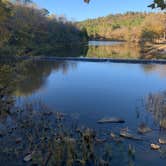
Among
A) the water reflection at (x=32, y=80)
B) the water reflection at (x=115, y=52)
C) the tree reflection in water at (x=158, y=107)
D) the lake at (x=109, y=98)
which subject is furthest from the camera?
the water reflection at (x=115, y=52)

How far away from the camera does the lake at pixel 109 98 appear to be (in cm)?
1012

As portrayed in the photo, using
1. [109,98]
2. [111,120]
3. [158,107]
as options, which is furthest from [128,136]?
[109,98]

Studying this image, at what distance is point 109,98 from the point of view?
15422mm

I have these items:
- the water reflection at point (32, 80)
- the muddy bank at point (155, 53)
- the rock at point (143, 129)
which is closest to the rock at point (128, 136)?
the rock at point (143, 129)

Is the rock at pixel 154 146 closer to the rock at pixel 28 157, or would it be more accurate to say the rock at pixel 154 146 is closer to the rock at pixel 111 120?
the rock at pixel 111 120

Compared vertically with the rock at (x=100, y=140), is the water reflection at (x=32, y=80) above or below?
above

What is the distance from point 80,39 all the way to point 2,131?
2349 inches

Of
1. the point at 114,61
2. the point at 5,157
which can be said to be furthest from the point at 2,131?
the point at 114,61

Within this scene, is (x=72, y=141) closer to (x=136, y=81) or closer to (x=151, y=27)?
(x=136, y=81)

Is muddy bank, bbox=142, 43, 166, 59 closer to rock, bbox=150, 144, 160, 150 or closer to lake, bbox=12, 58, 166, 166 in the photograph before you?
lake, bbox=12, 58, 166, 166

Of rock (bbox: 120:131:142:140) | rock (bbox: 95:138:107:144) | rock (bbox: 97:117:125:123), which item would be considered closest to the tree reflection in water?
rock (bbox: 97:117:125:123)

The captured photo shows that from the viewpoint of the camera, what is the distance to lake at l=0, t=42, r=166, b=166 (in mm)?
10117

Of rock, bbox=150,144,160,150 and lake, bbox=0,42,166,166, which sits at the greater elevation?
lake, bbox=0,42,166,166

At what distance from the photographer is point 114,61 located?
109ft
